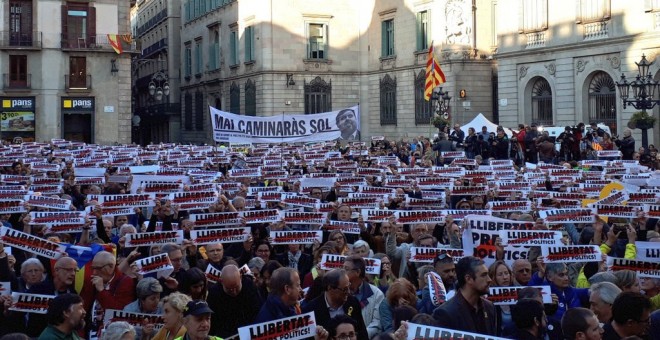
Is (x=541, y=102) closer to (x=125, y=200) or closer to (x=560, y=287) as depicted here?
(x=125, y=200)

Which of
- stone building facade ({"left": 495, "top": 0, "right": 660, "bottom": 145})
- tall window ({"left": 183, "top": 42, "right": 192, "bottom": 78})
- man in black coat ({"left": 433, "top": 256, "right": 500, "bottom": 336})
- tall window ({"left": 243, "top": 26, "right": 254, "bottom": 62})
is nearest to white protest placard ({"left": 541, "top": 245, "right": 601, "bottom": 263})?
man in black coat ({"left": 433, "top": 256, "right": 500, "bottom": 336})

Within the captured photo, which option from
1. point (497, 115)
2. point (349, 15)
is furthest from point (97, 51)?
point (497, 115)

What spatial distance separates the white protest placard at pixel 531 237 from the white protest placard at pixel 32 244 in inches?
195

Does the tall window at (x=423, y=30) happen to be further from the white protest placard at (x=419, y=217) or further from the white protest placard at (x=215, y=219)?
the white protest placard at (x=215, y=219)

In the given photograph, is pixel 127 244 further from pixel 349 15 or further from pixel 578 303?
pixel 349 15

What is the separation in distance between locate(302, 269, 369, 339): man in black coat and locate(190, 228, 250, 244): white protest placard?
3.95 meters

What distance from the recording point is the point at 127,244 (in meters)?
11.7

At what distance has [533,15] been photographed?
1615 inches

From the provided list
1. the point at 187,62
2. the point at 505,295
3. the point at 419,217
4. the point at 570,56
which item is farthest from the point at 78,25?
the point at 505,295

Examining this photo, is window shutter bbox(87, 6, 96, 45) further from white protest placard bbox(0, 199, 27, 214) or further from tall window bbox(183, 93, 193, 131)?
white protest placard bbox(0, 199, 27, 214)

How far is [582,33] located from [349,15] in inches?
776

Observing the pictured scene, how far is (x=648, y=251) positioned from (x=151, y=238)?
5626 mm

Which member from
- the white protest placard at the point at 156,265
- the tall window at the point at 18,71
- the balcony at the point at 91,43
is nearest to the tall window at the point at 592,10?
the balcony at the point at 91,43

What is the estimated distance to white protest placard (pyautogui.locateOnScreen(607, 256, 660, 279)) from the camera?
373 inches
